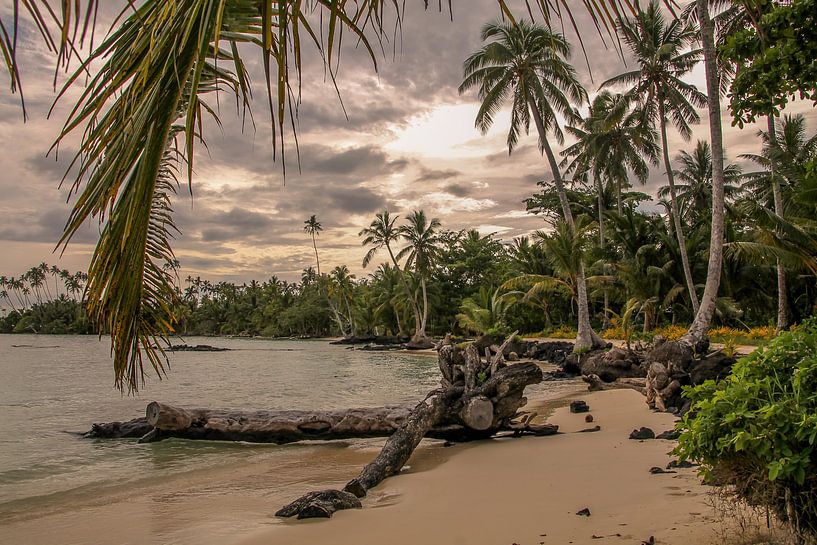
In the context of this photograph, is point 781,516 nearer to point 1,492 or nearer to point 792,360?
point 792,360

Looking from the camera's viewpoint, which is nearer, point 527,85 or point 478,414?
point 478,414

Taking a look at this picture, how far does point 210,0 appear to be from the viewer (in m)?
1.33

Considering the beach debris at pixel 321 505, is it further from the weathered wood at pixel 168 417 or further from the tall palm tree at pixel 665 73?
the tall palm tree at pixel 665 73

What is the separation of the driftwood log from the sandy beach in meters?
0.87

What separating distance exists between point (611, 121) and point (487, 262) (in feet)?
94.6

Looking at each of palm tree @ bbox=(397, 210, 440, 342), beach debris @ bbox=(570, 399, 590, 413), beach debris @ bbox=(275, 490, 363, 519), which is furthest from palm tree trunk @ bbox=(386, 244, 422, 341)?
beach debris @ bbox=(275, 490, 363, 519)

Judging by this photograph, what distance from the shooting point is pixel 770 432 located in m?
2.32

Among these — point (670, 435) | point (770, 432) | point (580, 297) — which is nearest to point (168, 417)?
point (670, 435)

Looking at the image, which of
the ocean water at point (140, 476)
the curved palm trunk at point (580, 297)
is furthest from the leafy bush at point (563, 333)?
the ocean water at point (140, 476)

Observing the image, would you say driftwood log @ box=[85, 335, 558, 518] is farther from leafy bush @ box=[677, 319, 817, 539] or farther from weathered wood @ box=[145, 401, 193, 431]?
leafy bush @ box=[677, 319, 817, 539]

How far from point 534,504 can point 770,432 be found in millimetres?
2277

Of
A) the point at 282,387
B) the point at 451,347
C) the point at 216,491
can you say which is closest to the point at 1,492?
the point at 216,491

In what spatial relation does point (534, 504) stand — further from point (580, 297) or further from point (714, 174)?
point (580, 297)

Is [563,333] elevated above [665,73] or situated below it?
below
